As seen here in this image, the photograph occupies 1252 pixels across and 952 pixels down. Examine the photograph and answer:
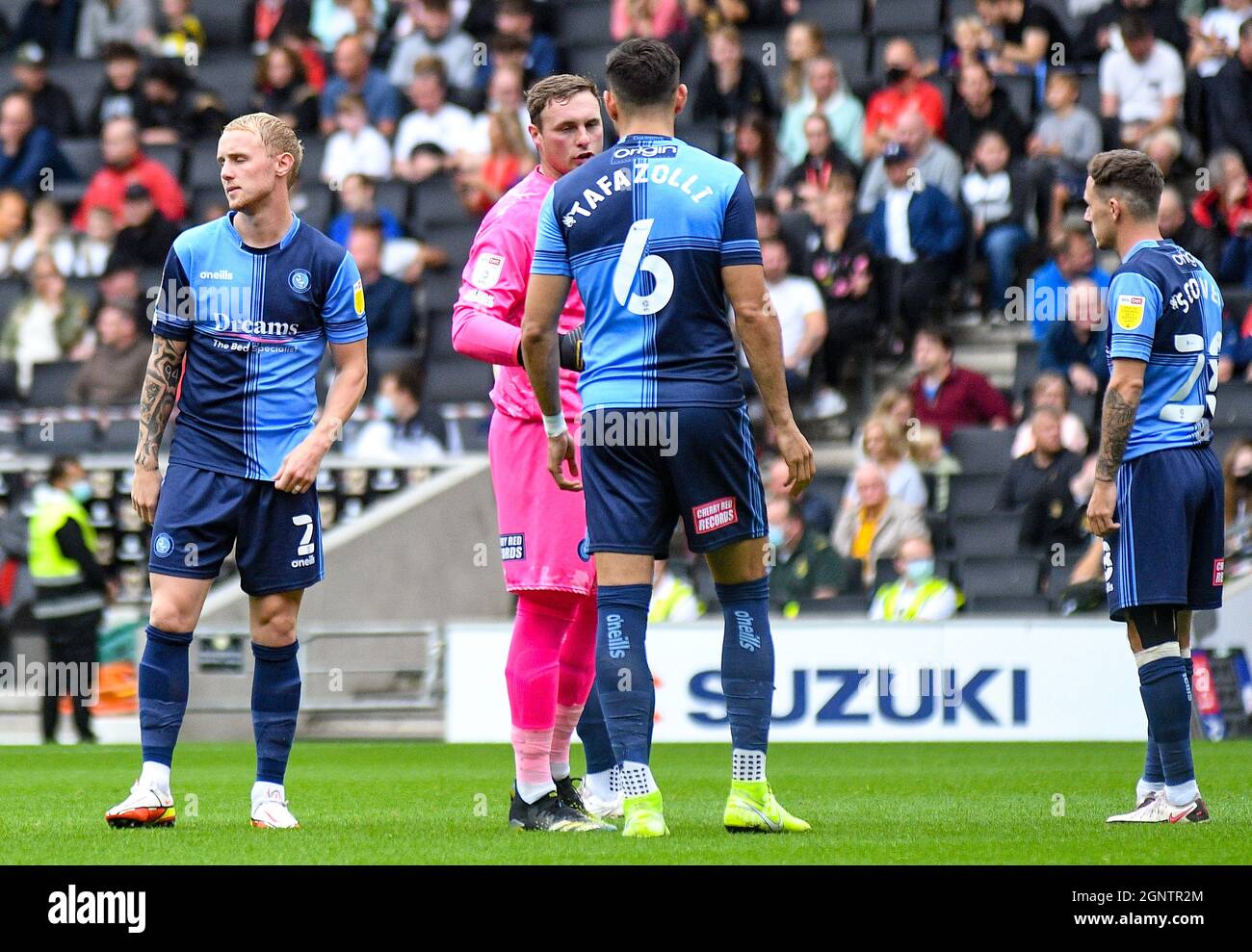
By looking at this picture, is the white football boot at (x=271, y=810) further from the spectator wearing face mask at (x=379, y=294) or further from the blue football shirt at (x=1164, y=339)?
the spectator wearing face mask at (x=379, y=294)

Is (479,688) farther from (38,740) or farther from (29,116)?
(29,116)

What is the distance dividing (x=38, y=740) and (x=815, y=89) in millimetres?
7467

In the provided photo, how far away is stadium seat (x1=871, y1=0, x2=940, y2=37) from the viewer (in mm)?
16938

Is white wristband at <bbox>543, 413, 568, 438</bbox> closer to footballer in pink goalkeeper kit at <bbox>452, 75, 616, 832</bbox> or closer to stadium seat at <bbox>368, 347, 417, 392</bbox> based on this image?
footballer in pink goalkeeper kit at <bbox>452, 75, 616, 832</bbox>

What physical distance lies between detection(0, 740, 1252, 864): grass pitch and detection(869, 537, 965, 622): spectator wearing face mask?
Answer: 1.50 meters

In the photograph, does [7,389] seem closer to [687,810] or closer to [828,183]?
[828,183]

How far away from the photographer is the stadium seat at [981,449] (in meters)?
14.1

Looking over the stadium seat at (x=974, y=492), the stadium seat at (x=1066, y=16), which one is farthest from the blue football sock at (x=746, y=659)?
the stadium seat at (x=1066, y=16)

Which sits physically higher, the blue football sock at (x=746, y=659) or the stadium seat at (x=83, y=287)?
the stadium seat at (x=83, y=287)

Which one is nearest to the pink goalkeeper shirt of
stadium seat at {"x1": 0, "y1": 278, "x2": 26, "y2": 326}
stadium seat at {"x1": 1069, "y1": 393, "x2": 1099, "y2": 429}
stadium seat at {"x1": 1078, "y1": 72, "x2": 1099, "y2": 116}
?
stadium seat at {"x1": 1069, "y1": 393, "x2": 1099, "y2": 429}

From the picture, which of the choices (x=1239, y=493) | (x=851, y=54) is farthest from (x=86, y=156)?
(x=1239, y=493)

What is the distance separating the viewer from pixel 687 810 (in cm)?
720

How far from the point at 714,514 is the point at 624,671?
1.69 feet

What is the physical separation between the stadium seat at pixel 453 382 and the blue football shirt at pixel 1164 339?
9324 mm
